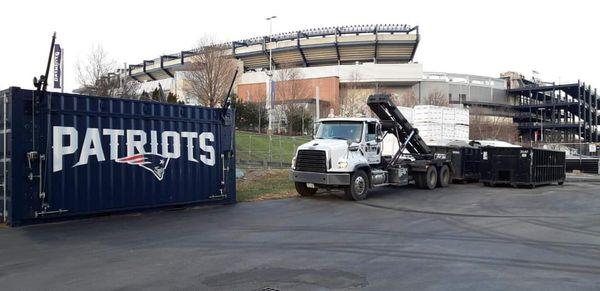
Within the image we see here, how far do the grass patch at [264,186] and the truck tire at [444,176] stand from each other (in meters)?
6.47

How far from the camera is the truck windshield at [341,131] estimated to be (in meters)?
16.9

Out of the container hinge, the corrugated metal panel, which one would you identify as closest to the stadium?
the corrugated metal panel

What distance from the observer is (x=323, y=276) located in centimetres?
669

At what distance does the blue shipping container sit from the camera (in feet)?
34.3

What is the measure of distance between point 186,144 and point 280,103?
4217 cm

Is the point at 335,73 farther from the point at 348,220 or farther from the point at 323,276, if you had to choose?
the point at 323,276

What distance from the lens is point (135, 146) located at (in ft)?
40.4

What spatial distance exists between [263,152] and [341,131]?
48.7 ft

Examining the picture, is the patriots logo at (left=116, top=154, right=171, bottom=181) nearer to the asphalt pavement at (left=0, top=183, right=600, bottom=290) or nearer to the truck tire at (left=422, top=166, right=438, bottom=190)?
the asphalt pavement at (left=0, top=183, right=600, bottom=290)

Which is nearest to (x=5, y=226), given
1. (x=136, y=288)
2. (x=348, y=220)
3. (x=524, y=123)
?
(x=136, y=288)

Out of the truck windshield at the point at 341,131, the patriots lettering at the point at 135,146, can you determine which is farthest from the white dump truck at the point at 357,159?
the patriots lettering at the point at 135,146

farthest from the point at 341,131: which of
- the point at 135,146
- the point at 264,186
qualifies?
the point at 135,146

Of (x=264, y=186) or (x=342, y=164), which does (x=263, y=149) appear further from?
(x=342, y=164)

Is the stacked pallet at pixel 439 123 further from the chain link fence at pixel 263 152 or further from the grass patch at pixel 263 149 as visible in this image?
the grass patch at pixel 263 149
